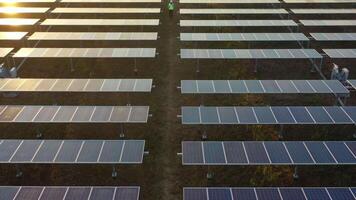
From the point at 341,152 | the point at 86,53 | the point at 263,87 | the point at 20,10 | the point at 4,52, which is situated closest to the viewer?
the point at 341,152

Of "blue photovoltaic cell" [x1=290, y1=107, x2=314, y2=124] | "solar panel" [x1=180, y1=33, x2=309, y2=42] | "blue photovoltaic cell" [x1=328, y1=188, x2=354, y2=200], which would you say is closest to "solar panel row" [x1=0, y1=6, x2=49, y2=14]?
"solar panel" [x1=180, y1=33, x2=309, y2=42]

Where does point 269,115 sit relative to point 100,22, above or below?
below

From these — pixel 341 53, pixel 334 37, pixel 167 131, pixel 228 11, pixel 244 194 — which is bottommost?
pixel 167 131

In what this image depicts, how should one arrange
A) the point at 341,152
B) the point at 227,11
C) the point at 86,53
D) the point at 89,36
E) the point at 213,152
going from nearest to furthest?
the point at 213,152, the point at 341,152, the point at 86,53, the point at 89,36, the point at 227,11

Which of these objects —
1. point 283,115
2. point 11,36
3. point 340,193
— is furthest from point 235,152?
point 11,36

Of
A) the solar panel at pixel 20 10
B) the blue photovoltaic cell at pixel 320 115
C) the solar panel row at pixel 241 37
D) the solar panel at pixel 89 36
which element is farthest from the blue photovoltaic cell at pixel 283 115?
the solar panel at pixel 20 10

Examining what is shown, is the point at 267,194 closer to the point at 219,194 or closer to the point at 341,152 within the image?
the point at 219,194
